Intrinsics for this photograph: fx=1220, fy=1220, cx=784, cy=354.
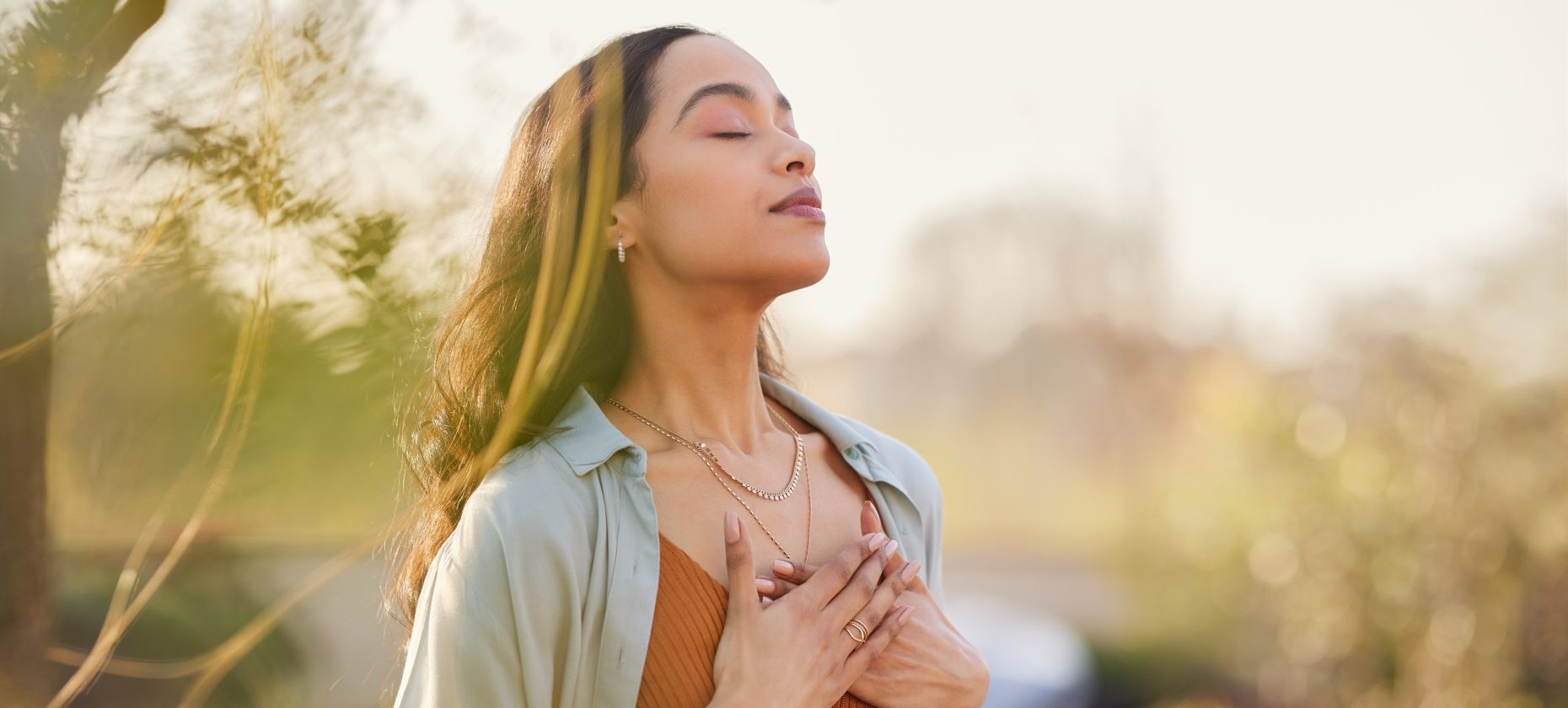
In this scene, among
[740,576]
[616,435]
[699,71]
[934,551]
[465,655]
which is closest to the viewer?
[465,655]

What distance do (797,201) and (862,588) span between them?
1.78 ft

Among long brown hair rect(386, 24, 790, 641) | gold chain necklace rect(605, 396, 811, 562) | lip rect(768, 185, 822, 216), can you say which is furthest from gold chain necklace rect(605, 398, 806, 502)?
lip rect(768, 185, 822, 216)

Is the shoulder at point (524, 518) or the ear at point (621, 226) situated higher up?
the ear at point (621, 226)

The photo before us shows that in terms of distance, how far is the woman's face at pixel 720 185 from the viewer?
1697 mm

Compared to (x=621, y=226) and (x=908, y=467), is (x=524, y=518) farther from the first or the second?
(x=908, y=467)

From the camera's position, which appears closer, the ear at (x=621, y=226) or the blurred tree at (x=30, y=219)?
the blurred tree at (x=30, y=219)

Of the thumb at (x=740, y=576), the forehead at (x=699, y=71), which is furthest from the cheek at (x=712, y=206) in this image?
the thumb at (x=740, y=576)

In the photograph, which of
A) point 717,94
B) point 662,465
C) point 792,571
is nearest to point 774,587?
point 792,571

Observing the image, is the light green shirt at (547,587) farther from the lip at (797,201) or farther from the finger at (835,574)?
the lip at (797,201)

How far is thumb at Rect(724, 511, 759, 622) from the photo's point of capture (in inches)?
62.0

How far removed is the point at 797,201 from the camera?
1.72m

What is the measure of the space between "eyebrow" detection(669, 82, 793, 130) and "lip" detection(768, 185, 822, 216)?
0.57ft

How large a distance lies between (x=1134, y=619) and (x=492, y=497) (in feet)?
28.3

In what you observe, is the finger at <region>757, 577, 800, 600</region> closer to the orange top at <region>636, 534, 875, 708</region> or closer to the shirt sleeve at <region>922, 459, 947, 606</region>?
the orange top at <region>636, 534, 875, 708</region>
